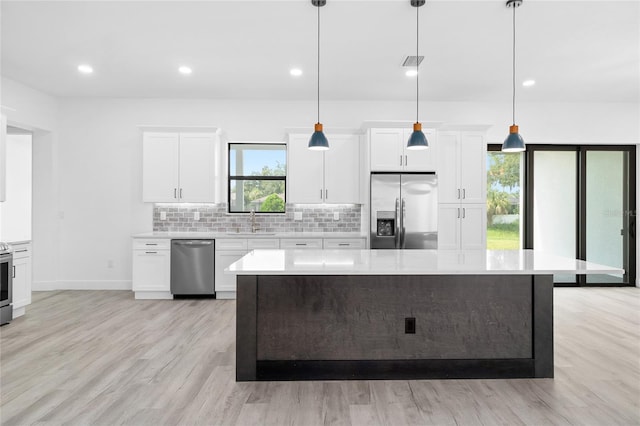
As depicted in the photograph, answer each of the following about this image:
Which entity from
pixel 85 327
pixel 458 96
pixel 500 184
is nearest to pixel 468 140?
pixel 458 96

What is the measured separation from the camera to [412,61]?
4.40 m

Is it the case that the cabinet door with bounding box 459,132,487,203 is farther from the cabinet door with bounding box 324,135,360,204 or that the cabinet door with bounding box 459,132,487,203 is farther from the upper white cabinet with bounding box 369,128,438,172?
the cabinet door with bounding box 324,135,360,204

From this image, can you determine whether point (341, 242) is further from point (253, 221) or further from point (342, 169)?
point (253, 221)

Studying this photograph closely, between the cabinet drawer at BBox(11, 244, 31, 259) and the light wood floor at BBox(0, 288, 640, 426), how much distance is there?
86 cm

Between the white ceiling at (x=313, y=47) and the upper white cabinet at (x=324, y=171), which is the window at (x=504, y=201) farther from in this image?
the upper white cabinet at (x=324, y=171)

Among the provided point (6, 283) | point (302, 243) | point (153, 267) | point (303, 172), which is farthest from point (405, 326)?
point (6, 283)

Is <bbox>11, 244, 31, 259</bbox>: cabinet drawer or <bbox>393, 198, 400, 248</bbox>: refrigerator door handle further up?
<bbox>393, 198, 400, 248</bbox>: refrigerator door handle

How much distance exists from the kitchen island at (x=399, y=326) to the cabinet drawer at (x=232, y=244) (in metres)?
2.61

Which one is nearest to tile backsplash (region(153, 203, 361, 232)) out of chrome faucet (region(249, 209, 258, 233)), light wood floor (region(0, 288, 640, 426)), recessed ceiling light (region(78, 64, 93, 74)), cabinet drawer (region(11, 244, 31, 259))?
chrome faucet (region(249, 209, 258, 233))

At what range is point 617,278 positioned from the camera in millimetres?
6266

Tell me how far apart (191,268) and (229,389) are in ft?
9.53

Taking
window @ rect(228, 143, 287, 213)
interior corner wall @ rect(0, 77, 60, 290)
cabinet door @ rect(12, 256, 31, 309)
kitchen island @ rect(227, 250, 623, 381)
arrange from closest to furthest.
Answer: kitchen island @ rect(227, 250, 623, 381)
cabinet door @ rect(12, 256, 31, 309)
interior corner wall @ rect(0, 77, 60, 290)
window @ rect(228, 143, 287, 213)

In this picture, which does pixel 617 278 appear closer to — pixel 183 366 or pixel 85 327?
pixel 183 366

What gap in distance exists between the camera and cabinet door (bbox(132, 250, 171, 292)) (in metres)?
5.41
